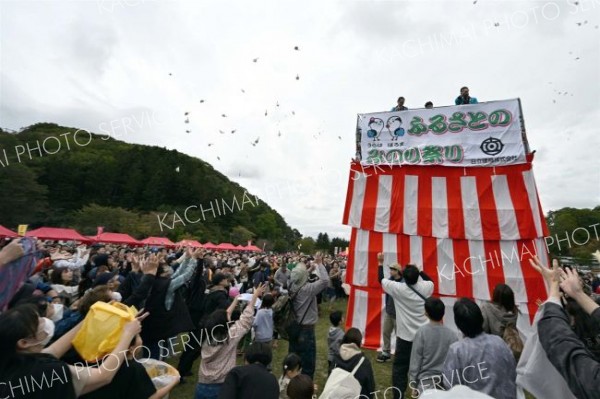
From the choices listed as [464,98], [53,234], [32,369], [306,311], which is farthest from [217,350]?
[53,234]

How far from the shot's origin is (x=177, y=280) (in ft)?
16.4

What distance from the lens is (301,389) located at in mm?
2637

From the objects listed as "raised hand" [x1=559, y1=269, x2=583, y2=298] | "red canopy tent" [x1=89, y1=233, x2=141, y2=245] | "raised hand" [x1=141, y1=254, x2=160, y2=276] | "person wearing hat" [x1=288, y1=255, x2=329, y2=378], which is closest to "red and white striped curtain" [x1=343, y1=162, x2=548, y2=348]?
"person wearing hat" [x1=288, y1=255, x2=329, y2=378]

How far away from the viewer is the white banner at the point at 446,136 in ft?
21.8

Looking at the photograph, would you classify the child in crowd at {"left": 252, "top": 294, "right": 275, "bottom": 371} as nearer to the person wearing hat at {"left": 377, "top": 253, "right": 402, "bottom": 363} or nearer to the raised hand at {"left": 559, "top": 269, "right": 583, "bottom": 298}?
the person wearing hat at {"left": 377, "top": 253, "right": 402, "bottom": 363}

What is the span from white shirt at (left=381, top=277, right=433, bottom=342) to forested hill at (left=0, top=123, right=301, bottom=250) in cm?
3517

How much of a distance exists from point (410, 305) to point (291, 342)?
6.71 feet

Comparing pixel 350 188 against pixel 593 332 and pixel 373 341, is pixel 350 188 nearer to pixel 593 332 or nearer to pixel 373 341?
pixel 373 341

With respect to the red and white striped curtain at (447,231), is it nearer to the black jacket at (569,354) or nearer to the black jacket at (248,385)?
the black jacket at (248,385)

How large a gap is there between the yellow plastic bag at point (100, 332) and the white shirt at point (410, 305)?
3718 millimetres

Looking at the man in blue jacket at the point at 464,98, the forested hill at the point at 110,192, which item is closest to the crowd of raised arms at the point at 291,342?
the man in blue jacket at the point at 464,98

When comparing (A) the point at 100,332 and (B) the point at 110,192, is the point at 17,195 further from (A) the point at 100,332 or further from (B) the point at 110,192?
(A) the point at 100,332

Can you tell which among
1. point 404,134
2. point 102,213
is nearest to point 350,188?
point 404,134

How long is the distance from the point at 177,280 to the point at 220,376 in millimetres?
1809
